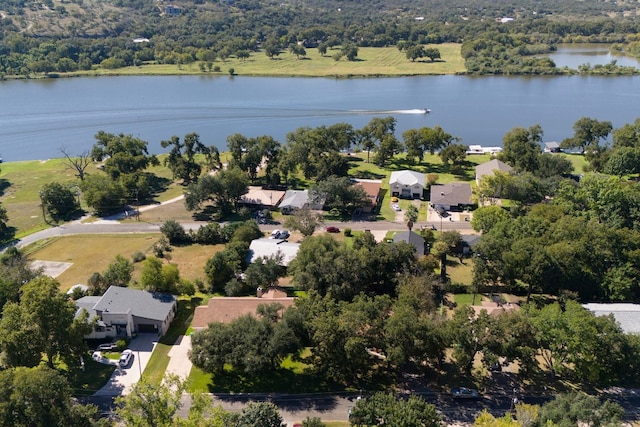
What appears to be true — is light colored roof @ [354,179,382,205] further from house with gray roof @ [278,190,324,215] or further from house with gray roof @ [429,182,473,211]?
house with gray roof @ [429,182,473,211]

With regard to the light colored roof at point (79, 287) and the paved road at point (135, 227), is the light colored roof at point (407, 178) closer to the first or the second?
the paved road at point (135, 227)

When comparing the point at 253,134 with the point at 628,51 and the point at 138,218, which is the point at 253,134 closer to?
the point at 138,218

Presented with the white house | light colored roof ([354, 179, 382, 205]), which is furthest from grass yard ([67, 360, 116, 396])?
the white house

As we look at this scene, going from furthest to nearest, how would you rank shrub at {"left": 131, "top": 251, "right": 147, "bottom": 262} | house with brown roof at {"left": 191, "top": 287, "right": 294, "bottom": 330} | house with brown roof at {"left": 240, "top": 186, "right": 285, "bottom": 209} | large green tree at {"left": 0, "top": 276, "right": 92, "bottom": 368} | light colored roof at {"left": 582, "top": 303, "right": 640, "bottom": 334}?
house with brown roof at {"left": 240, "top": 186, "right": 285, "bottom": 209} → shrub at {"left": 131, "top": 251, "right": 147, "bottom": 262} → house with brown roof at {"left": 191, "top": 287, "right": 294, "bottom": 330} → light colored roof at {"left": 582, "top": 303, "right": 640, "bottom": 334} → large green tree at {"left": 0, "top": 276, "right": 92, "bottom": 368}

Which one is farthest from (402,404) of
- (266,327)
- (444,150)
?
(444,150)

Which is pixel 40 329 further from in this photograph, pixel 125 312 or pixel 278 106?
pixel 278 106

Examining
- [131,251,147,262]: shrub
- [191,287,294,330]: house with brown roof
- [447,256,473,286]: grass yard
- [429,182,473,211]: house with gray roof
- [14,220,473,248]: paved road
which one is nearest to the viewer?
[191,287,294,330]: house with brown roof

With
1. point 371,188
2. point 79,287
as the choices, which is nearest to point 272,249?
point 79,287

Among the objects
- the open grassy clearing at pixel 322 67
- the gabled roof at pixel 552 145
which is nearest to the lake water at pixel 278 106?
the open grassy clearing at pixel 322 67

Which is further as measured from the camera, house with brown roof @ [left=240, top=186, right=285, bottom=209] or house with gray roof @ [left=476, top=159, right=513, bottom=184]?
house with gray roof @ [left=476, top=159, right=513, bottom=184]
